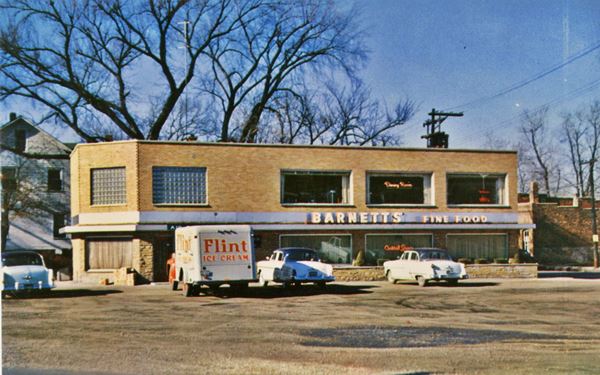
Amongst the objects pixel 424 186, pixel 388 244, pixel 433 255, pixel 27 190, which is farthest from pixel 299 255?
pixel 27 190

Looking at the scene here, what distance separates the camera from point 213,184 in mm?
32156

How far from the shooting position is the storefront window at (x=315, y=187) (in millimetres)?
33406

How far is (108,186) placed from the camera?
31.6 metres

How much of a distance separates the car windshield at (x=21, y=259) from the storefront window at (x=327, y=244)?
1327 centimetres

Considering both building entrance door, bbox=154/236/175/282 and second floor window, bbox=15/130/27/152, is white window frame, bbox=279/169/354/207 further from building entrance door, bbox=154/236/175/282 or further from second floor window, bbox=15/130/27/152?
second floor window, bbox=15/130/27/152

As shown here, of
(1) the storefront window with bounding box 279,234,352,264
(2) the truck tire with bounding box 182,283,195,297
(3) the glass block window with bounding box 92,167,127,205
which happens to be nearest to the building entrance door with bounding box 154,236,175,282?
(3) the glass block window with bounding box 92,167,127,205

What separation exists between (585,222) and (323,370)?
Answer: 153ft

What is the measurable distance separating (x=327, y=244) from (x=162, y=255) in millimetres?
8310

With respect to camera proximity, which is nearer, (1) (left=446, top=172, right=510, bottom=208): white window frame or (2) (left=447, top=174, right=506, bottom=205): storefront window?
(1) (left=446, top=172, right=510, bottom=208): white window frame

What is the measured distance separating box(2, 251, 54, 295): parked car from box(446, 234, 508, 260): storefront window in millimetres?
21144

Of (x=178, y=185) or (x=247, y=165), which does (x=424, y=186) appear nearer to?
(x=247, y=165)

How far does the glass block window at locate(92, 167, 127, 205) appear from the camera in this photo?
103ft

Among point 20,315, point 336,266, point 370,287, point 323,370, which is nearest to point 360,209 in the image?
point 336,266

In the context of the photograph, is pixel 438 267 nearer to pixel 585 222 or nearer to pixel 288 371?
pixel 288 371
